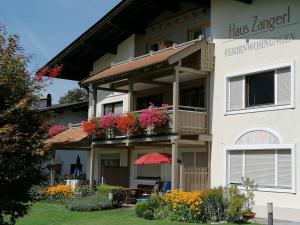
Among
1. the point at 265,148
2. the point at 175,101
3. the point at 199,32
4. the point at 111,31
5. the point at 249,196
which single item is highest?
the point at 111,31

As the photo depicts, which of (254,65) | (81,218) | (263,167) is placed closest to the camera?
(81,218)

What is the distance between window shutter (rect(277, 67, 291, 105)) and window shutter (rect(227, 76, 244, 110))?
1840mm

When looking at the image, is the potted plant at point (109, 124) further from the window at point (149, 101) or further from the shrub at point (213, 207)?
the shrub at point (213, 207)

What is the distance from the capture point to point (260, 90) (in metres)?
19.2

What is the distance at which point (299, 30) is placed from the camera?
17750mm

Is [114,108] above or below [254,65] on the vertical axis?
below

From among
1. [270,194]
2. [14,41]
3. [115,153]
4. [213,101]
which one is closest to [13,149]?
[14,41]

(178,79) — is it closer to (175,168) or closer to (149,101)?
(175,168)

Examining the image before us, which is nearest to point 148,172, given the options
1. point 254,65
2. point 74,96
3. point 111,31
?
point 111,31

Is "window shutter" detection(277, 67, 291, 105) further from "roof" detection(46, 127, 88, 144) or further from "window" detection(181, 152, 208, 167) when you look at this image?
"roof" detection(46, 127, 88, 144)

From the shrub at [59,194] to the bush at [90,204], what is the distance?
8.68 feet

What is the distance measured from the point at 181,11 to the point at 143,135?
6540 millimetres

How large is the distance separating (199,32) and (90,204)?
9.17 metres

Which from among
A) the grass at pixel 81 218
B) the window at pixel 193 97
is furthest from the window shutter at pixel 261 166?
the window at pixel 193 97
